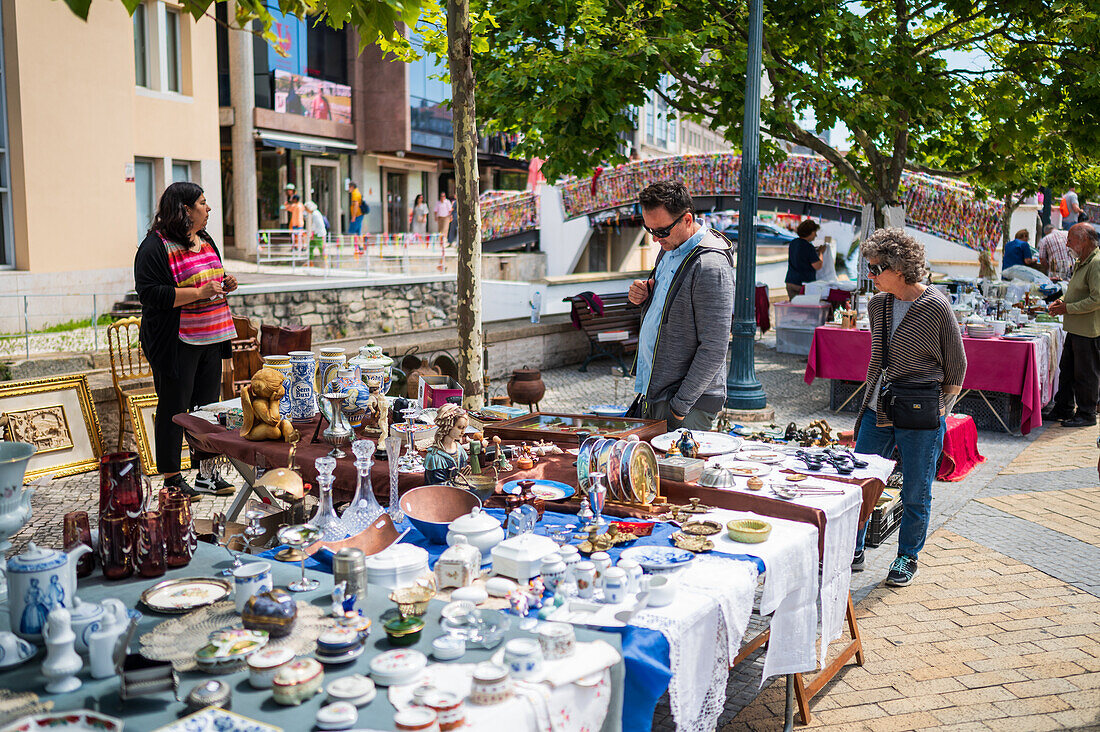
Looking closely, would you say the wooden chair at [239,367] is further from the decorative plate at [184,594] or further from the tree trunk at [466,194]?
the decorative plate at [184,594]

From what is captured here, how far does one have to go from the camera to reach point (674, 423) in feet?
14.0

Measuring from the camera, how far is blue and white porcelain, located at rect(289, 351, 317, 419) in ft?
14.1

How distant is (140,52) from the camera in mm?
15922

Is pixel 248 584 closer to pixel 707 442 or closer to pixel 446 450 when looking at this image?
pixel 446 450

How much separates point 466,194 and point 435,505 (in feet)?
10.1

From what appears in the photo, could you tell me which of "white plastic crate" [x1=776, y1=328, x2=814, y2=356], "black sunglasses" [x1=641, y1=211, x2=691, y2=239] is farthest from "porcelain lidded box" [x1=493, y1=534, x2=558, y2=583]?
"white plastic crate" [x1=776, y1=328, x2=814, y2=356]

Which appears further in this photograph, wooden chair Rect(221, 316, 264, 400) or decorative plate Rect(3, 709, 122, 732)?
wooden chair Rect(221, 316, 264, 400)

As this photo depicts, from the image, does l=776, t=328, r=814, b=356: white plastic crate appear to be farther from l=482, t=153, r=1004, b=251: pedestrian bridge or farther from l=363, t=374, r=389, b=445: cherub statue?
l=363, t=374, r=389, b=445: cherub statue

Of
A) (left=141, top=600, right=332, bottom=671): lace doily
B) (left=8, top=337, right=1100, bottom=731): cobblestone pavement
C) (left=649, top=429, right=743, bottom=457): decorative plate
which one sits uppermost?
(left=649, top=429, right=743, bottom=457): decorative plate

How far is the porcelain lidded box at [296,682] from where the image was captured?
185 cm

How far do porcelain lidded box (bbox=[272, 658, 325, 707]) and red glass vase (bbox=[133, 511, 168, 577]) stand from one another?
0.82m

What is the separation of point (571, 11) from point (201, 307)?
6611mm

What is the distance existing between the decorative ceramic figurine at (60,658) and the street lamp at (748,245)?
643 centimetres

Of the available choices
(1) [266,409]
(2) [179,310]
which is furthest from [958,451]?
(2) [179,310]
